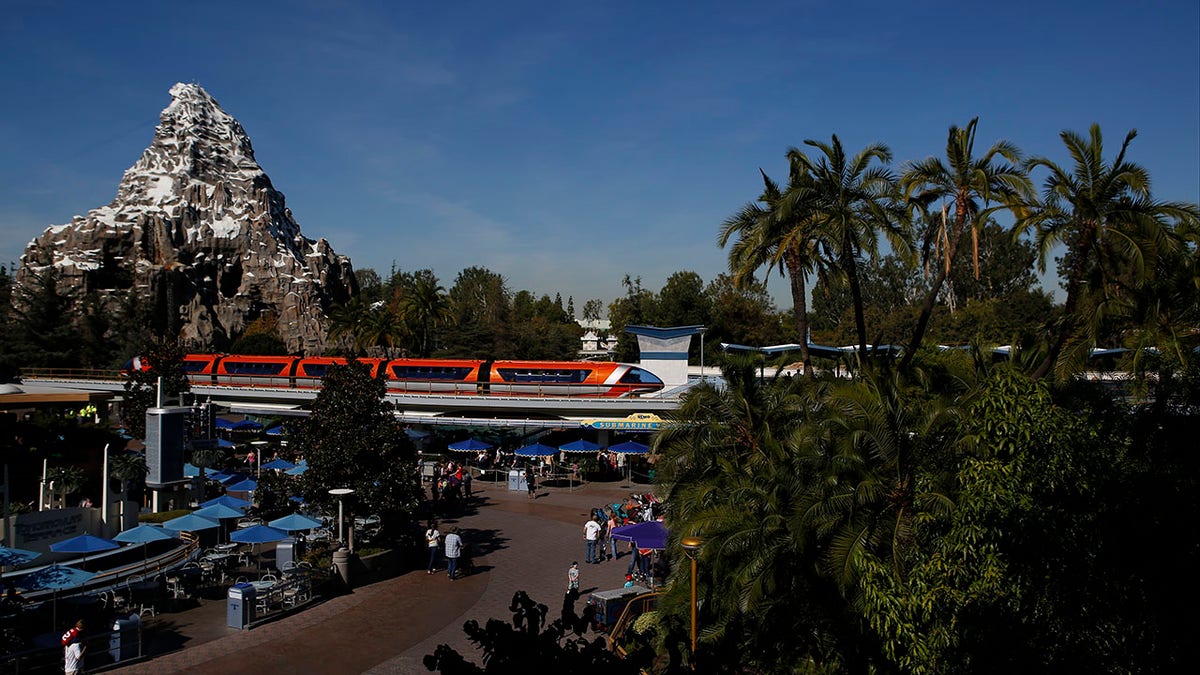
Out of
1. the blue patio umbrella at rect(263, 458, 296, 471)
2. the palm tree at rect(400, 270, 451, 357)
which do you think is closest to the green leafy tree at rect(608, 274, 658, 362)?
the palm tree at rect(400, 270, 451, 357)

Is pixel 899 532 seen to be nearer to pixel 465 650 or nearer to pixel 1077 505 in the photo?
pixel 1077 505

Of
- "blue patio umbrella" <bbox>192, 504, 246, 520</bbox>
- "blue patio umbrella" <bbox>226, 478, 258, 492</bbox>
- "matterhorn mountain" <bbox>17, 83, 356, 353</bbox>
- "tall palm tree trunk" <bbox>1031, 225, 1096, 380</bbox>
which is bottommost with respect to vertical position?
"blue patio umbrella" <bbox>226, 478, 258, 492</bbox>

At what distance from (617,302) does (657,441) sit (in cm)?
7918

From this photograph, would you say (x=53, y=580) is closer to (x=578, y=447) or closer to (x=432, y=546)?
(x=432, y=546)

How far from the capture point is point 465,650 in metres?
16.0

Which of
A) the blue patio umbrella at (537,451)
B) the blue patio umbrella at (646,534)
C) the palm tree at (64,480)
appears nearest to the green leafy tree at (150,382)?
the palm tree at (64,480)

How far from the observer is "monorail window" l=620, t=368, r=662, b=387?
4392 centimetres

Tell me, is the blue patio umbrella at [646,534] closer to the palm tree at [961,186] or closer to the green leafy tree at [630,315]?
the palm tree at [961,186]

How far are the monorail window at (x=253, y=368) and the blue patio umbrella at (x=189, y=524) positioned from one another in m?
33.6

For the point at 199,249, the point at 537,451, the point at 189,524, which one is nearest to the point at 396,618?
the point at 189,524

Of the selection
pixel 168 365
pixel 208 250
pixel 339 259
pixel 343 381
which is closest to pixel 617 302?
pixel 339 259

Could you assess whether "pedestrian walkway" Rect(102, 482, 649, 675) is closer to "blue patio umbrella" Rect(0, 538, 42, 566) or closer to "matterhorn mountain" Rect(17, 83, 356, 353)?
"blue patio umbrella" Rect(0, 538, 42, 566)

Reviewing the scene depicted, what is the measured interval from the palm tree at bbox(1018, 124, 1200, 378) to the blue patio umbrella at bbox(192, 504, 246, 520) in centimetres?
1910

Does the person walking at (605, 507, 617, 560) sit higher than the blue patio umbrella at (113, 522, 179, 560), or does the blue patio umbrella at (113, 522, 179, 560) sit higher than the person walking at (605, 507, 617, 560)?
the blue patio umbrella at (113, 522, 179, 560)
